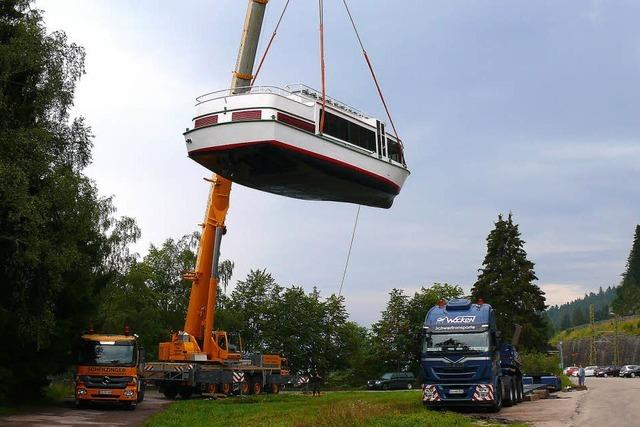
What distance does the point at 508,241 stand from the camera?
67.9 m

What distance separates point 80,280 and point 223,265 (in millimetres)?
35941

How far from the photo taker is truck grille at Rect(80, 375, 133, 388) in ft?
78.9

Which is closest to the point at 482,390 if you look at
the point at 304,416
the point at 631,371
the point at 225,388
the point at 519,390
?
the point at 304,416

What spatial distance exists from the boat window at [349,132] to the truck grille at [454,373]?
7.03m

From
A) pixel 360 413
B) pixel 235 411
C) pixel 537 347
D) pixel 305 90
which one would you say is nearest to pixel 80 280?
pixel 235 411

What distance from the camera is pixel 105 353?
2425cm

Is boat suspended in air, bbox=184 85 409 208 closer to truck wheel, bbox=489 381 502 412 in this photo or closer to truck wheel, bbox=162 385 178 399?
truck wheel, bbox=489 381 502 412

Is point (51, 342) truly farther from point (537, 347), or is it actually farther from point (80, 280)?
point (537, 347)

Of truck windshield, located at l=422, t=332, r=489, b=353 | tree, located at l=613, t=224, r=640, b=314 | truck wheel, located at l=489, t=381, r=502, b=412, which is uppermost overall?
tree, located at l=613, t=224, r=640, b=314

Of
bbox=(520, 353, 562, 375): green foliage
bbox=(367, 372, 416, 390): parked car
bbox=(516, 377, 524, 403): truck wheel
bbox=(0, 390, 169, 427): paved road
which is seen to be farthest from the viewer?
bbox=(367, 372, 416, 390): parked car

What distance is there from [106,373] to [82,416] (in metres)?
2.32

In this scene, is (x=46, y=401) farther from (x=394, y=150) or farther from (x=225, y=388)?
(x=394, y=150)

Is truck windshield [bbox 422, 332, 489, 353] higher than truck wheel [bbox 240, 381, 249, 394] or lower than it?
higher

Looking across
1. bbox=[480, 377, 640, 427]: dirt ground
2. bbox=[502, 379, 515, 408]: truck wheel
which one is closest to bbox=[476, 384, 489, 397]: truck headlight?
bbox=[480, 377, 640, 427]: dirt ground
